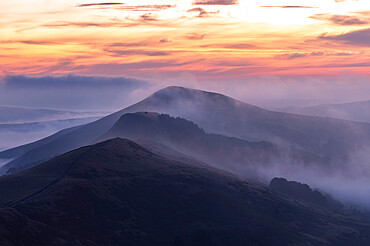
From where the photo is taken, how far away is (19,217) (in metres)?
184

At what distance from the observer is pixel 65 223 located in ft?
648

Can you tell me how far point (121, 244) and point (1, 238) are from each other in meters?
44.6

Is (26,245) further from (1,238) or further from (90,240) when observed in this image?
(90,240)

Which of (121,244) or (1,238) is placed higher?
(1,238)

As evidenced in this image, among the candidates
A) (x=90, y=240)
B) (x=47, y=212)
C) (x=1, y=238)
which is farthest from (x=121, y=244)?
(x=1, y=238)

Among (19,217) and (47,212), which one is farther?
(47,212)

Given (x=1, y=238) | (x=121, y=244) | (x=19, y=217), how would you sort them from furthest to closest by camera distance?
(x=121, y=244) → (x=19, y=217) → (x=1, y=238)

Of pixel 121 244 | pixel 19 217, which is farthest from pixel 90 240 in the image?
pixel 19 217

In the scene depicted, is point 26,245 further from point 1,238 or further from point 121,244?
point 121,244

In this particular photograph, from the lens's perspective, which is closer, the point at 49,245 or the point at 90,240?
the point at 49,245

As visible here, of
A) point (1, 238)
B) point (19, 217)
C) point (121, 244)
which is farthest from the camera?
point (121, 244)

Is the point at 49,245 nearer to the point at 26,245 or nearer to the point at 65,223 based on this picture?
the point at 26,245

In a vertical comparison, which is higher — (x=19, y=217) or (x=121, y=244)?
(x=19, y=217)

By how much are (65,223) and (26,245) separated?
90.6ft
